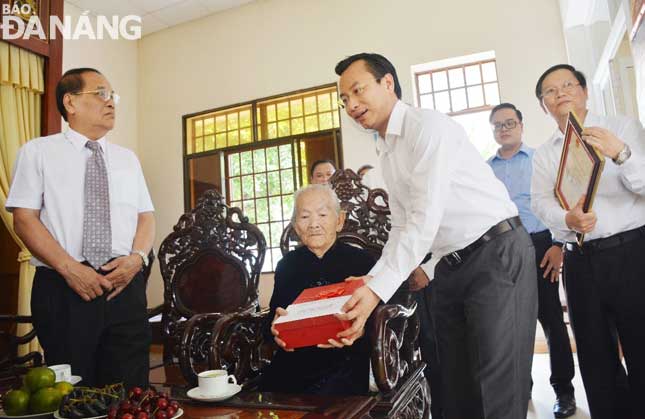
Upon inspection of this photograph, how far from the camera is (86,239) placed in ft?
5.62

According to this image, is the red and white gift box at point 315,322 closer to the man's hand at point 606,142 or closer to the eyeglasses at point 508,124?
the man's hand at point 606,142

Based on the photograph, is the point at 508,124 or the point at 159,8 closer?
the point at 508,124

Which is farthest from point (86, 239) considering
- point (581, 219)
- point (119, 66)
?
point (119, 66)

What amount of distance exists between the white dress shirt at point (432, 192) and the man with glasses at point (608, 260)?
16.8 inches

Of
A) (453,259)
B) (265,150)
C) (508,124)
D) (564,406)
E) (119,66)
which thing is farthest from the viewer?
(119,66)

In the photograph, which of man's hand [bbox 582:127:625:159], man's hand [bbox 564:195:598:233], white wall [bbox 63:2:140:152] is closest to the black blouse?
man's hand [bbox 564:195:598:233]

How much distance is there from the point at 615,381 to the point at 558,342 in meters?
0.77

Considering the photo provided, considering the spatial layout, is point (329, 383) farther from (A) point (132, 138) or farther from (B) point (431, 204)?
(A) point (132, 138)

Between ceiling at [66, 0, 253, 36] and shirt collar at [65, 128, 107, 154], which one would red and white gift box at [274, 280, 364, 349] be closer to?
shirt collar at [65, 128, 107, 154]

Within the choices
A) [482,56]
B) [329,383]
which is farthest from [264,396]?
[482,56]

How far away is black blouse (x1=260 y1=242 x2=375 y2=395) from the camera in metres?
1.47

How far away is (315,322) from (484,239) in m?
0.55

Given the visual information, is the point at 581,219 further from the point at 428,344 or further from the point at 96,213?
the point at 96,213

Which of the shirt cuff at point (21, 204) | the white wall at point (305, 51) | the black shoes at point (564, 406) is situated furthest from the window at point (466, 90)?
the shirt cuff at point (21, 204)
